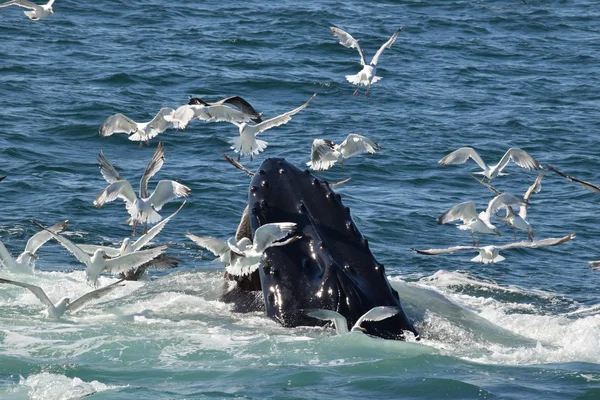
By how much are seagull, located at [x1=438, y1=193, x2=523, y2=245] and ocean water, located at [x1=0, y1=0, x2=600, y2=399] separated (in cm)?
53

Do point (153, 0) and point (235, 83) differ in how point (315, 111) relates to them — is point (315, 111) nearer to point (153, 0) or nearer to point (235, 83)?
point (235, 83)

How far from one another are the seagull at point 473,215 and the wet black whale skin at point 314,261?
22.1ft

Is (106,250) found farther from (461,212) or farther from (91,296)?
(461,212)

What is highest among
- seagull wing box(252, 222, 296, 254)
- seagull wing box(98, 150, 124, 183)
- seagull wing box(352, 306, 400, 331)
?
seagull wing box(252, 222, 296, 254)

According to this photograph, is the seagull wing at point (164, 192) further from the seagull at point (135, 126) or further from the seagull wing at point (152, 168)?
the seagull at point (135, 126)

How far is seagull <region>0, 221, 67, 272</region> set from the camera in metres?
15.1

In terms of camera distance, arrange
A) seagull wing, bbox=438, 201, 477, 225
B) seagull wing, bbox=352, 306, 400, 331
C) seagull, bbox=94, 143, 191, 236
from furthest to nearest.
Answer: seagull wing, bbox=438, 201, 477, 225, seagull, bbox=94, 143, 191, 236, seagull wing, bbox=352, 306, 400, 331

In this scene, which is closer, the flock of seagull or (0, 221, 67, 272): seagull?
the flock of seagull

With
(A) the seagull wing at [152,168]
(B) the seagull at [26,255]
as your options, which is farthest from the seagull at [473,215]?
(B) the seagull at [26,255]

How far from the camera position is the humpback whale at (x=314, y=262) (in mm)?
10414

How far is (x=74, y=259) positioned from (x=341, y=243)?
701 centimetres

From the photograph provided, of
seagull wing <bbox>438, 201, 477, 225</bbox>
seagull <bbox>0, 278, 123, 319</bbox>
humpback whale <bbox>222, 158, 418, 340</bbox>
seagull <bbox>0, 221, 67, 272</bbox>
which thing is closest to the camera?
humpback whale <bbox>222, 158, 418, 340</bbox>

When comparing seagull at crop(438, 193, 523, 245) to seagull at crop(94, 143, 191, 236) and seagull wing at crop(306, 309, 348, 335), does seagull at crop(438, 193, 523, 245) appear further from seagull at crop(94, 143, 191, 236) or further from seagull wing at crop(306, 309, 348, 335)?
seagull wing at crop(306, 309, 348, 335)

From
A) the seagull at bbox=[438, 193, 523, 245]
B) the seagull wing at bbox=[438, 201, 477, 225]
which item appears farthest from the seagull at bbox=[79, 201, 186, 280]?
the seagull wing at bbox=[438, 201, 477, 225]
